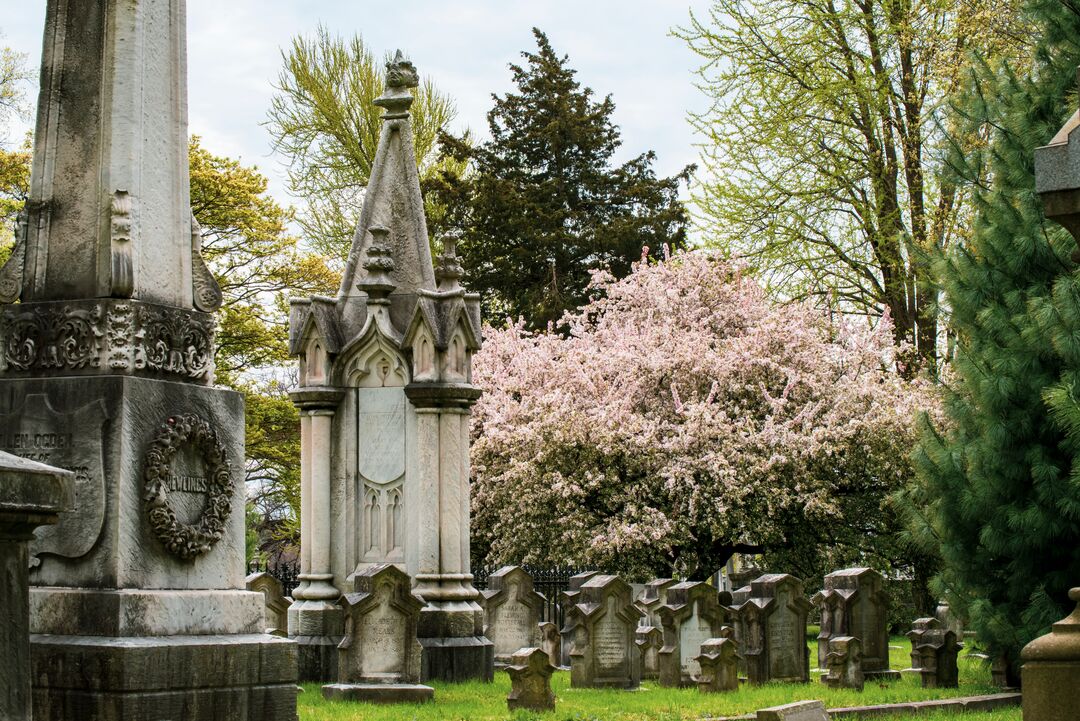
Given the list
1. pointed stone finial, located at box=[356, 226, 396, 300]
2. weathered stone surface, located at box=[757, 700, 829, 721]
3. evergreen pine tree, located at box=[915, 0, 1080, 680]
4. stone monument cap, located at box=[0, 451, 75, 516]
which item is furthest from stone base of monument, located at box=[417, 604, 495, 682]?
stone monument cap, located at box=[0, 451, 75, 516]

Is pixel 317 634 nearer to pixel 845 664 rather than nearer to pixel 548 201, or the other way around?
pixel 845 664

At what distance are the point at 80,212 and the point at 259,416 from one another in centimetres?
2381

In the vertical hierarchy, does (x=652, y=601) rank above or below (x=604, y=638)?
above

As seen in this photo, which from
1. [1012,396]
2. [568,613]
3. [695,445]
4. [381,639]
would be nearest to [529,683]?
[381,639]

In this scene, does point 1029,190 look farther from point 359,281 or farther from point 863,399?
point 863,399

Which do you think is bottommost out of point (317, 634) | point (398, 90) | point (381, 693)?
point (381, 693)

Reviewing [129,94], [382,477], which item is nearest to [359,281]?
[382,477]

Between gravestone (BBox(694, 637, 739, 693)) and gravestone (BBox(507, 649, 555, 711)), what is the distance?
8.26 feet

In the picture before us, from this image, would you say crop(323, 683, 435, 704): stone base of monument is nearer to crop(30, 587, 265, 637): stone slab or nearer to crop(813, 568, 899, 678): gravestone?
crop(30, 587, 265, 637): stone slab

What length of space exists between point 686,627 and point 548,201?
25618mm

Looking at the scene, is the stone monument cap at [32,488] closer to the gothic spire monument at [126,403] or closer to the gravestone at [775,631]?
the gothic spire monument at [126,403]

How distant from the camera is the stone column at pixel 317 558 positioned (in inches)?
553

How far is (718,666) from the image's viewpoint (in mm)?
13867

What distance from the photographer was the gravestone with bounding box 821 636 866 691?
14312 millimetres
